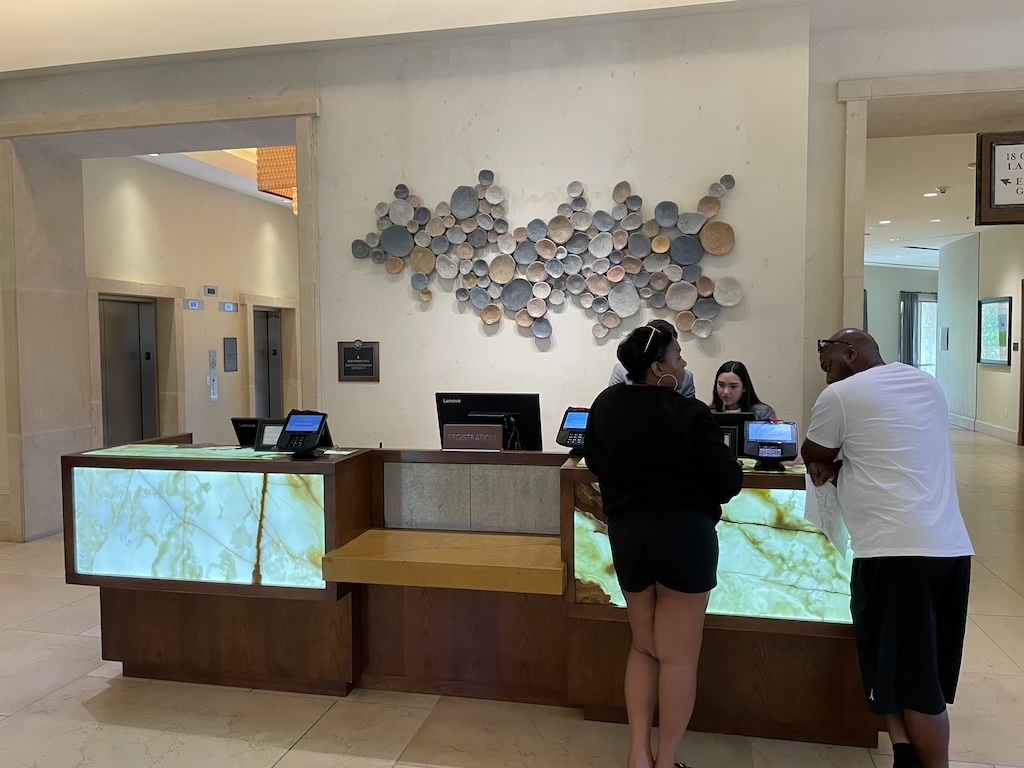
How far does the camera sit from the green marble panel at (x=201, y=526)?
3.18 meters

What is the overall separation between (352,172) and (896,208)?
9065 mm

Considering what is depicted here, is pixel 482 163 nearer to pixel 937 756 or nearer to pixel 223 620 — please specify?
pixel 223 620

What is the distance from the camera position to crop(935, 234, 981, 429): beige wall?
508 inches

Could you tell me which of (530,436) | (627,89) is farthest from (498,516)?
(627,89)

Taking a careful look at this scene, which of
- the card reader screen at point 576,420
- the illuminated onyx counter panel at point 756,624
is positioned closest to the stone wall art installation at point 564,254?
the card reader screen at point 576,420

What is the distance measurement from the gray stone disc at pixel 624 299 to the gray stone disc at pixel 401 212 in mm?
1441

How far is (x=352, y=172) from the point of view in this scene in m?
5.18

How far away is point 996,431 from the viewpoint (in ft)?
38.7

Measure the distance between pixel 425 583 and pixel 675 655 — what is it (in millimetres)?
1014

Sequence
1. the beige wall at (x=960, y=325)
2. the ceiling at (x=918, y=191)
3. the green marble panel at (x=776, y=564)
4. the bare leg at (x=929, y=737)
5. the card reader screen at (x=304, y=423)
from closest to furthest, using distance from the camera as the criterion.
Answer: the bare leg at (x=929, y=737)
the green marble panel at (x=776, y=564)
the card reader screen at (x=304, y=423)
the ceiling at (x=918, y=191)
the beige wall at (x=960, y=325)

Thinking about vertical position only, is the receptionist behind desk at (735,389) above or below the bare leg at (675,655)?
above

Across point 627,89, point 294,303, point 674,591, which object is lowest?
point 674,591

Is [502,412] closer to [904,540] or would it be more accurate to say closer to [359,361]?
[904,540]

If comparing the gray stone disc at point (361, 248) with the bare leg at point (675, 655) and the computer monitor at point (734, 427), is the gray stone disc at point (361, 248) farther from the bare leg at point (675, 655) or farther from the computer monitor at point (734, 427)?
the bare leg at point (675, 655)
